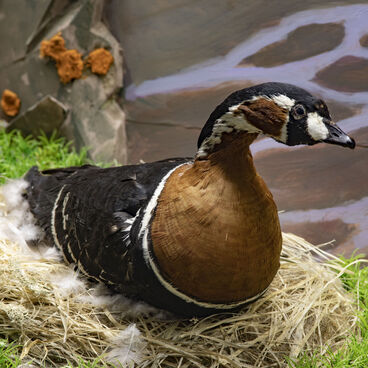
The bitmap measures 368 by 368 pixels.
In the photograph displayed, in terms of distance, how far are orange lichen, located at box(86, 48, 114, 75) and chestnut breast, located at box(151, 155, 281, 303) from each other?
1.39m

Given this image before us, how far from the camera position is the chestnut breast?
61.9 inches

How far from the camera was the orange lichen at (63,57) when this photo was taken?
285cm

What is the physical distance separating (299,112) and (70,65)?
1819 millimetres

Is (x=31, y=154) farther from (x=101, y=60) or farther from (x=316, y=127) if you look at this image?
(x=316, y=127)

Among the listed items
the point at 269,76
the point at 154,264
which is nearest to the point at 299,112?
the point at 154,264

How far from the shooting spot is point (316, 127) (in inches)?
55.6

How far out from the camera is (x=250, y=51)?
7.97ft

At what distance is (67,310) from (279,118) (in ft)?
3.39

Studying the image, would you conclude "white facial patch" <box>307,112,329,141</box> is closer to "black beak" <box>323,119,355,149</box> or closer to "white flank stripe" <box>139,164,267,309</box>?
"black beak" <box>323,119,355,149</box>

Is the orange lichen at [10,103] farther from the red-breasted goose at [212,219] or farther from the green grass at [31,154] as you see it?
the red-breasted goose at [212,219]

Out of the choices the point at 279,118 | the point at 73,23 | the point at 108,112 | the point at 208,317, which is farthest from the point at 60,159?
the point at 279,118

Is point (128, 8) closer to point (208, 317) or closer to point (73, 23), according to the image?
point (73, 23)

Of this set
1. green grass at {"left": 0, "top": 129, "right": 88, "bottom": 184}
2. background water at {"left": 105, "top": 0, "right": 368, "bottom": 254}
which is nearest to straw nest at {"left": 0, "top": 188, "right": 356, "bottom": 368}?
background water at {"left": 105, "top": 0, "right": 368, "bottom": 254}

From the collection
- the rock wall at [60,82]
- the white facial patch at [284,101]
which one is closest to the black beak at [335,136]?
the white facial patch at [284,101]
